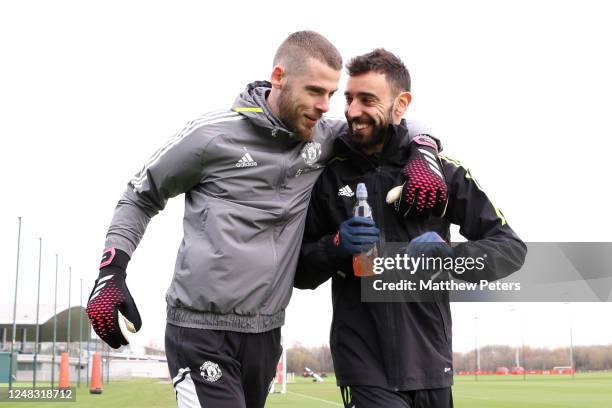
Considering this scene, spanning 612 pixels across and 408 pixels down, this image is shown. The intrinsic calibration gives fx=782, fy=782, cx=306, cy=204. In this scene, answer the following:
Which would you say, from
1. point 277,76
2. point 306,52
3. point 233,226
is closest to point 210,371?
point 233,226

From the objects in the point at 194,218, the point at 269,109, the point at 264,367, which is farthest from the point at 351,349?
the point at 269,109

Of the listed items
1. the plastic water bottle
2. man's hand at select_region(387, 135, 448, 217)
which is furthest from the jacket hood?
man's hand at select_region(387, 135, 448, 217)

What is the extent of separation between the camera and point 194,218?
3.70m

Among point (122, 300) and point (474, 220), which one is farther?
point (474, 220)

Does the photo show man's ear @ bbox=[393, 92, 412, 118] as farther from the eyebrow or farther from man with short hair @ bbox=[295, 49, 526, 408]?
the eyebrow

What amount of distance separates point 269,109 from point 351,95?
46cm

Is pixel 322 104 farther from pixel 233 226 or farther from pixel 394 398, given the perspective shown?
pixel 394 398

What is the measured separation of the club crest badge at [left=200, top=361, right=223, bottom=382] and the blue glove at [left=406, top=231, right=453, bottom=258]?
1.02 m

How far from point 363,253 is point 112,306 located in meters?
1.17

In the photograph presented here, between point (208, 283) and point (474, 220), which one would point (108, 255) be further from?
point (474, 220)

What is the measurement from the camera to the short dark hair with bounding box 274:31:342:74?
150 inches

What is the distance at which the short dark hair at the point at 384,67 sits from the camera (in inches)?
159

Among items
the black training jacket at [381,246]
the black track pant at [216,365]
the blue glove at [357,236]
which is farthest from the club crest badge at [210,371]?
the blue glove at [357,236]

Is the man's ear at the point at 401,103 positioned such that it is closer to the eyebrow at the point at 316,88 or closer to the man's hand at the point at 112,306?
the eyebrow at the point at 316,88
